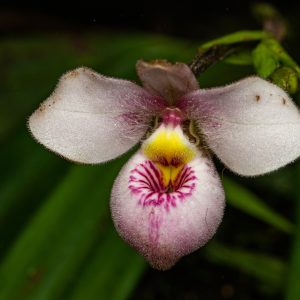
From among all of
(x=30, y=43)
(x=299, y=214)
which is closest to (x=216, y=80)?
(x=299, y=214)

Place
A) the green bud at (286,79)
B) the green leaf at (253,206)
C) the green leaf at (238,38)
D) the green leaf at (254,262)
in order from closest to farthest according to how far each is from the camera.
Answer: the green bud at (286,79) < the green leaf at (238,38) < the green leaf at (253,206) < the green leaf at (254,262)

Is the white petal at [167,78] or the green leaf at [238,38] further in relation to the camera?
the green leaf at [238,38]

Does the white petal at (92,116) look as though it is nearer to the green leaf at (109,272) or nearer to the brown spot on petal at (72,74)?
the brown spot on petal at (72,74)

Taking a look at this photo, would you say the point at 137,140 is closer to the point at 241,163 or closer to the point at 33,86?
the point at 241,163

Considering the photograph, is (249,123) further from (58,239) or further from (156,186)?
(58,239)

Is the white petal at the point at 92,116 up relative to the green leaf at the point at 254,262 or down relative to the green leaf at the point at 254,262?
up

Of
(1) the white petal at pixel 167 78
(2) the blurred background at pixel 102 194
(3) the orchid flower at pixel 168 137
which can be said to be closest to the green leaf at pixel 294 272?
(2) the blurred background at pixel 102 194

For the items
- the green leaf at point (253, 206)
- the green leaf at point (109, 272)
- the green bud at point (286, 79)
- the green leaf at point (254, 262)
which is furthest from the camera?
the green leaf at point (254, 262)

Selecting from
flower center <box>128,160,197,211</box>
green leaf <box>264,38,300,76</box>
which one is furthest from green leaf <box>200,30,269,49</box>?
flower center <box>128,160,197,211</box>
